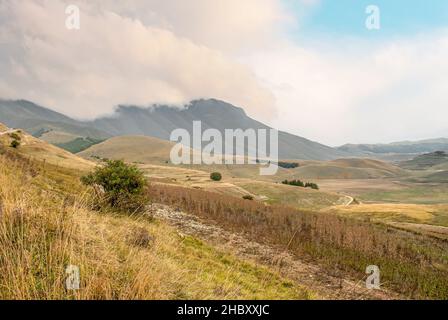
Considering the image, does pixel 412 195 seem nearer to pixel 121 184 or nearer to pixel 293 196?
pixel 293 196

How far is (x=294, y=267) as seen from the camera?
57.1ft

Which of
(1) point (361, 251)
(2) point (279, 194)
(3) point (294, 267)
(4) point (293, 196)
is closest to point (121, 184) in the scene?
(3) point (294, 267)

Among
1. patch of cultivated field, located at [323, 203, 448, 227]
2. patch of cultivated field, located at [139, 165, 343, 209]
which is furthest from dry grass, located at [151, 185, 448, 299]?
patch of cultivated field, located at [139, 165, 343, 209]

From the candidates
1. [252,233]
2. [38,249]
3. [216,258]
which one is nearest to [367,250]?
[252,233]

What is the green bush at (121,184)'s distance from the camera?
20.3 metres

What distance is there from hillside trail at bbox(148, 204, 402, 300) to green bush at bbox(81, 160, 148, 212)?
3498 mm

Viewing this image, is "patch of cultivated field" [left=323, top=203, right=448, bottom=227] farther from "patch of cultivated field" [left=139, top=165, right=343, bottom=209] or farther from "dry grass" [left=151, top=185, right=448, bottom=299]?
"dry grass" [left=151, top=185, right=448, bottom=299]

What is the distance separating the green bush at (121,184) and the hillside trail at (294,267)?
350 cm

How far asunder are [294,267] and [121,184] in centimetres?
1114

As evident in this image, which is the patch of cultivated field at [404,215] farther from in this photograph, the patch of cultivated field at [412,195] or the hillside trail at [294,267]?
the patch of cultivated field at [412,195]

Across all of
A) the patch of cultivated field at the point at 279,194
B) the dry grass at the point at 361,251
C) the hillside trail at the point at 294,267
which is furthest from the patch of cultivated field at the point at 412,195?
the hillside trail at the point at 294,267

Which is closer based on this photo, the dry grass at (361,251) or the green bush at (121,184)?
the dry grass at (361,251)

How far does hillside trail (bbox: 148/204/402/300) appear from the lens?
13.7m
